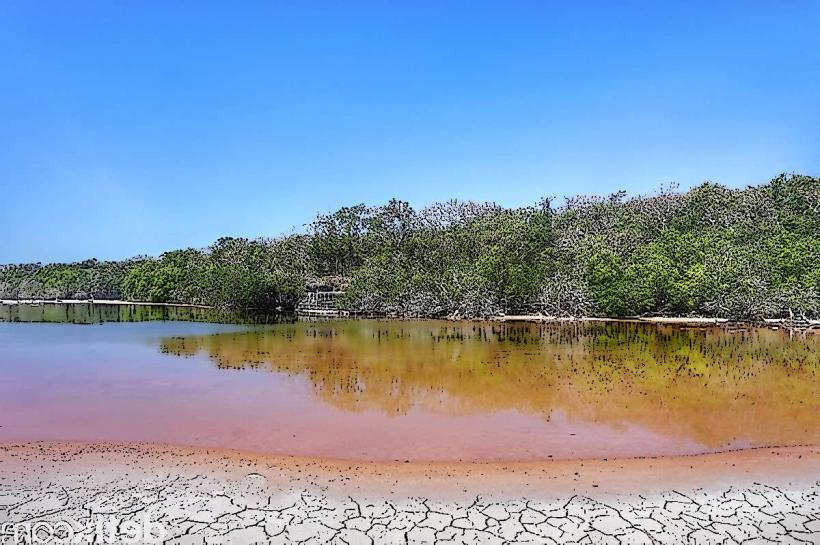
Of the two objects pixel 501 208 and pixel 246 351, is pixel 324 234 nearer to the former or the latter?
→ pixel 501 208

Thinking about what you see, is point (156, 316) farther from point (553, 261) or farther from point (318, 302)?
point (553, 261)

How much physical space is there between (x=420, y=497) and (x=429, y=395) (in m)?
7.25

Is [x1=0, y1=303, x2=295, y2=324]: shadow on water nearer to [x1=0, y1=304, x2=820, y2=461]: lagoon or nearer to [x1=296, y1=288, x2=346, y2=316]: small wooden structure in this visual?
[x1=296, y1=288, x2=346, y2=316]: small wooden structure

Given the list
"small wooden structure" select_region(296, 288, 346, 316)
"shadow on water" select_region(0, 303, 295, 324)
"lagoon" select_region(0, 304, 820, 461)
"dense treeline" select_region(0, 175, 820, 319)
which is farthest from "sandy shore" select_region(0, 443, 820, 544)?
"small wooden structure" select_region(296, 288, 346, 316)

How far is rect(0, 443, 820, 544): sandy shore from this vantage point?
6.12 meters

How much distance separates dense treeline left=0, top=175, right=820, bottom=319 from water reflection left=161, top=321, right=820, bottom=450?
760cm

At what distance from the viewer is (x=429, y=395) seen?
1450 cm

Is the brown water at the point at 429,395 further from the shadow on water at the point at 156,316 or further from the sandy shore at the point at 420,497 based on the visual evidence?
the shadow on water at the point at 156,316

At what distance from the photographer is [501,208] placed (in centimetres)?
7681

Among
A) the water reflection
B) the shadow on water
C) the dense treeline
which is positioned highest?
the dense treeline

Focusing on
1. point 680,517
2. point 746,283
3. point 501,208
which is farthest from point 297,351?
point 501,208

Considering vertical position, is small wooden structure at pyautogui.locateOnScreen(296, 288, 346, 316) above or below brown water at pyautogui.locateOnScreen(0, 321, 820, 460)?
above

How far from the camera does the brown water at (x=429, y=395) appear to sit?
10383mm

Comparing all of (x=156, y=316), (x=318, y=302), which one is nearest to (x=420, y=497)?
(x=156, y=316)
